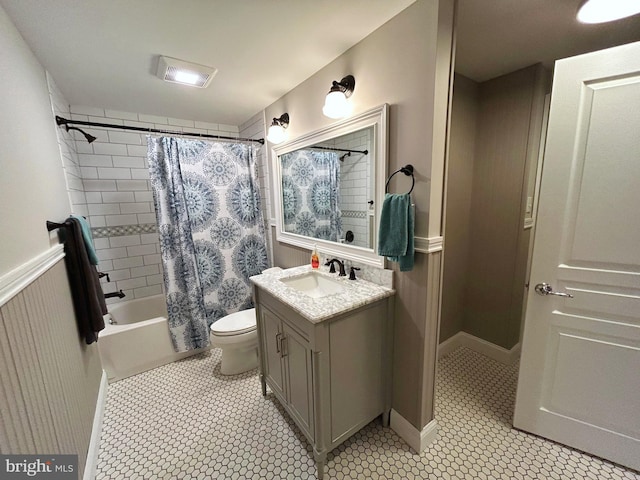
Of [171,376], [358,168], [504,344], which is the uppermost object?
[358,168]

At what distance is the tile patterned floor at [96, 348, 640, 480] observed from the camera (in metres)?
1.34

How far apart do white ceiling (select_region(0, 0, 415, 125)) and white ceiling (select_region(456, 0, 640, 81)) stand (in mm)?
452

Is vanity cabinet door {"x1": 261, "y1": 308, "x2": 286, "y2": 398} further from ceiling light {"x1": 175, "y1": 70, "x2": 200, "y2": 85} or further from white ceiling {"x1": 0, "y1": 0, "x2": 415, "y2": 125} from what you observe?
ceiling light {"x1": 175, "y1": 70, "x2": 200, "y2": 85}

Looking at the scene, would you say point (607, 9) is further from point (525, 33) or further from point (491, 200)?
point (491, 200)

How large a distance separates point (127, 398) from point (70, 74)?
7.73 ft

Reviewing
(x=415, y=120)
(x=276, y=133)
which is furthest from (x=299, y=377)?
(x=276, y=133)

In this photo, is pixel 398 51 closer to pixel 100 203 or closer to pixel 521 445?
pixel 521 445

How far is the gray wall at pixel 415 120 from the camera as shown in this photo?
1.17 meters

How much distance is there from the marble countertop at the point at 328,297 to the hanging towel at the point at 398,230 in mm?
235

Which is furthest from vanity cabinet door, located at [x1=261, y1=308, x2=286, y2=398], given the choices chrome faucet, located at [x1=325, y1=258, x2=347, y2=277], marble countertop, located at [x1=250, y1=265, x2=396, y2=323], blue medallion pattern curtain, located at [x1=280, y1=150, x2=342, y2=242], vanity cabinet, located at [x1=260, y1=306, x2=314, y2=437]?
blue medallion pattern curtain, located at [x1=280, y1=150, x2=342, y2=242]

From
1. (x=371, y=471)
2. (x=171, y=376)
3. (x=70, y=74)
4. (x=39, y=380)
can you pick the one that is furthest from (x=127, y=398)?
(x=70, y=74)

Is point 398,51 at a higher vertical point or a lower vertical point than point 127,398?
higher

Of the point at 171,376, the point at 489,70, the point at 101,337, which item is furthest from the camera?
the point at 171,376

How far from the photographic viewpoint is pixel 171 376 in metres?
2.17
